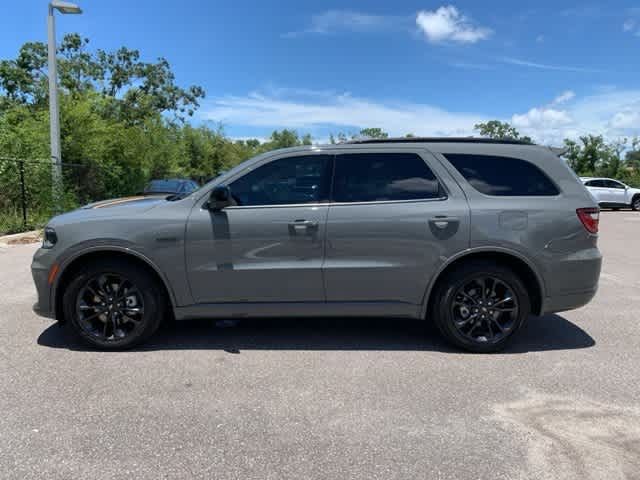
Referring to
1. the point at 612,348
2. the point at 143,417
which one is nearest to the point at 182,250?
the point at 143,417

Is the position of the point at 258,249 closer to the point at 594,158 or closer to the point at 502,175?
the point at 502,175

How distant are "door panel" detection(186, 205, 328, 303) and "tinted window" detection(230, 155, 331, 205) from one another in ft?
0.34

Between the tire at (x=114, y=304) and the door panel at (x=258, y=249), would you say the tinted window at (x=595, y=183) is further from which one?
the tire at (x=114, y=304)

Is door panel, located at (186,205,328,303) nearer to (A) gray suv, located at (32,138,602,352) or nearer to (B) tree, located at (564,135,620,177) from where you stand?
(A) gray suv, located at (32,138,602,352)

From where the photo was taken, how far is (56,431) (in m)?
2.91

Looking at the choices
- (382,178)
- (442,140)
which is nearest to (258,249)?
(382,178)

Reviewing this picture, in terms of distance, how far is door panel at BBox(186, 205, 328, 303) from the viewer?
4.02 meters

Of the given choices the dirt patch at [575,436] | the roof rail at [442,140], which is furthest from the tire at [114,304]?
the dirt patch at [575,436]

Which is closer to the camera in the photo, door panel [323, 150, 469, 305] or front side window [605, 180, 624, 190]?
door panel [323, 150, 469, 305]

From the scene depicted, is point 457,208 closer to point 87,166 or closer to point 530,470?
point 530,470

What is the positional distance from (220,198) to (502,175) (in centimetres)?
248

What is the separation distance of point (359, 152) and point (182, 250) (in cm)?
178

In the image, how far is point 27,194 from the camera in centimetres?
1290

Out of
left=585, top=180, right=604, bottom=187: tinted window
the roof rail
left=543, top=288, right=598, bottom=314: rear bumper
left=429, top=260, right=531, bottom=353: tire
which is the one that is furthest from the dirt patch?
left=585, top=180, right=604, bottom=187: tinted window
